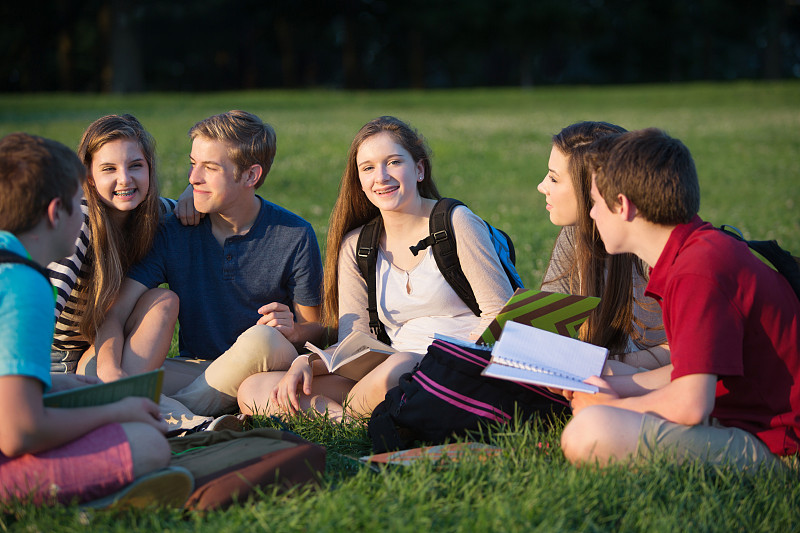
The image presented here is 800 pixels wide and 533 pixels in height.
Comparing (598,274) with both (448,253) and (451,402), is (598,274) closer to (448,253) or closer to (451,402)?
(448,253)

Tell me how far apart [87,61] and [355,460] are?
171ft

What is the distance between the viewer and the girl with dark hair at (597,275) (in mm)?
3811

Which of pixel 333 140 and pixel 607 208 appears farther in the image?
pixel 333 140

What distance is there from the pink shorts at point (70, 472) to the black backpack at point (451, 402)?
44.3 inches

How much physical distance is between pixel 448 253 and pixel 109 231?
67.0 inches

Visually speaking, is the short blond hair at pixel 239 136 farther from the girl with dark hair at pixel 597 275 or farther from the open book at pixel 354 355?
the girl with dark hair at pixel 597 275

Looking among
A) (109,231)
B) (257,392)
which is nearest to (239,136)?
(109,231)

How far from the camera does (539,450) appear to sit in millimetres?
3195

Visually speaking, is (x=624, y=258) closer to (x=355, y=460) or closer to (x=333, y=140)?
(x=355, y=460)

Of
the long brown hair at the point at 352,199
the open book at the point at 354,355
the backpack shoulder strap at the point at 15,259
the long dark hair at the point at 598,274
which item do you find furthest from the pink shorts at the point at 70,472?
the long dark hair at the point at 598,274

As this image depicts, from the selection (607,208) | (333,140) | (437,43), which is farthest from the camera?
(437,43)

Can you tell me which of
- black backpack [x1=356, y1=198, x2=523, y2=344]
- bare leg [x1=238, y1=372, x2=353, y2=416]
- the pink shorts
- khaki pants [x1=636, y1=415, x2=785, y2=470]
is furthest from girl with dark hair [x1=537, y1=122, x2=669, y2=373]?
the pink shorts

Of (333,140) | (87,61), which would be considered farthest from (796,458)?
(87,61)

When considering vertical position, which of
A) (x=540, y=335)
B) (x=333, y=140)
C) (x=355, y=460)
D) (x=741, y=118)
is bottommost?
(x=355, y=460)
